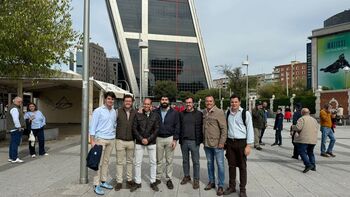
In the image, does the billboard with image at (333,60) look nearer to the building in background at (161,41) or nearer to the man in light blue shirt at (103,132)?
the building in background at (161,41)

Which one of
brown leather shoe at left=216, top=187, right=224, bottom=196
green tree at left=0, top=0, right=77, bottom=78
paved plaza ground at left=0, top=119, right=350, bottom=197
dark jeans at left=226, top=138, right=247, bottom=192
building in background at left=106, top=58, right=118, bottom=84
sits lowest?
paved plaza ground at left=0, top=119, right=350, bottom=197

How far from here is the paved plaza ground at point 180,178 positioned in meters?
6.58

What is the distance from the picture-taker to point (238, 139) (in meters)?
6.45

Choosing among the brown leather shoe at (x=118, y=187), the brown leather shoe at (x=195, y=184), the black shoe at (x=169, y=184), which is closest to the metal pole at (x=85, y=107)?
the brown leather shoe at (x=118, y=187)

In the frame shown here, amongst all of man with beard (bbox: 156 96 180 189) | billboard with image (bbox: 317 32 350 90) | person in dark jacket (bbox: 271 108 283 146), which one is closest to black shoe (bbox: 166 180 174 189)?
man with beard (bbox: 156 96 180 189)

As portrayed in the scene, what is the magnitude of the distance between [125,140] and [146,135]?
401 mm

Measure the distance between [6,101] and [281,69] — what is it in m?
145

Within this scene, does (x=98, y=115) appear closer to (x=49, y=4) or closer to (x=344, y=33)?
(x=49, y=4)

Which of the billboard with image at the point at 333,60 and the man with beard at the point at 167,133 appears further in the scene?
the billboard with image at the point at 333,60

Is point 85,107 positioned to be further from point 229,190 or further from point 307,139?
point 307,139

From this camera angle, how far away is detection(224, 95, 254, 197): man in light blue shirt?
6.36 m

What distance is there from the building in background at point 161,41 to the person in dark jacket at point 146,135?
83.3m

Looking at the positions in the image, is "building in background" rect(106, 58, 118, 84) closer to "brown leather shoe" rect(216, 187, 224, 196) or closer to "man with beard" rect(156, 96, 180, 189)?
"man with beard" rect(156, 96, 180, 189)

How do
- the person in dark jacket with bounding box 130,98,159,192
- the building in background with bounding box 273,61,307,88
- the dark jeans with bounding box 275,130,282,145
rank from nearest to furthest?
the person in dark jacket with bounding box 130,98,159,192
the dark jeans with bounding box 275,130,282,145
the building in background with bounding box 273,61,307,88
